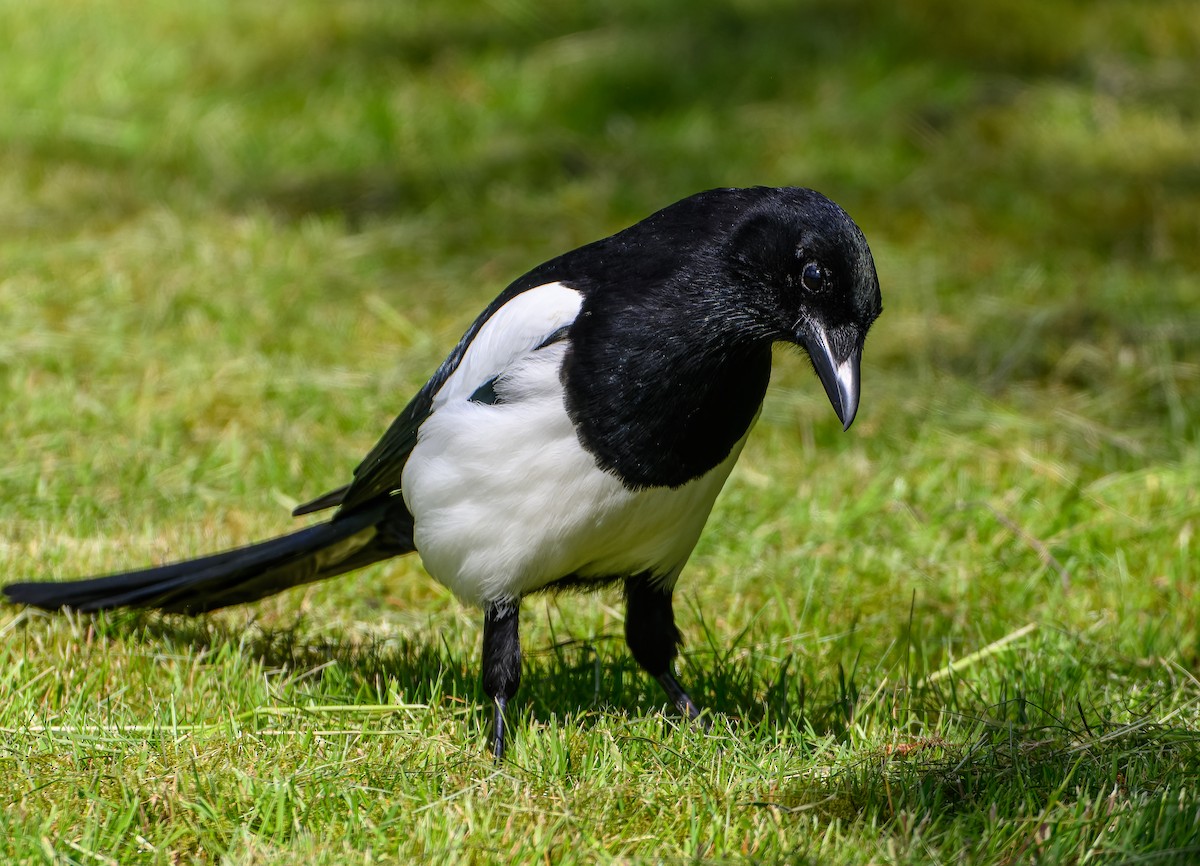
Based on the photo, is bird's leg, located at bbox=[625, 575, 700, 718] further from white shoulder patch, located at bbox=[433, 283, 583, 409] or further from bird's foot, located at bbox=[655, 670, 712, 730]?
white shoulder patch, located at bbox=[433, 283, 583, 409]

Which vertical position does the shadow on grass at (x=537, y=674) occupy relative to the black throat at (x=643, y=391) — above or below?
below

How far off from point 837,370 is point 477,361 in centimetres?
62

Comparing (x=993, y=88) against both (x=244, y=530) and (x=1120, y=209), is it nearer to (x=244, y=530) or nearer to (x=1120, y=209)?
(x=1120, y=209)

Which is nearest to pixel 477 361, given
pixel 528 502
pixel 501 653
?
pixel 528 502

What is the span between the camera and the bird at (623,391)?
2.45 metres

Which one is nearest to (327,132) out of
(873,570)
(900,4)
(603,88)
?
(603,88)

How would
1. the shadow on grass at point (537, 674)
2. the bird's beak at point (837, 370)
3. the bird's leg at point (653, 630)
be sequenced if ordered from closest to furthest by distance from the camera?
1. the bird's beak at point (837, 370)
2. the shadow on grass at point (537, 674)
3. the bird's leg at point (653, 630)

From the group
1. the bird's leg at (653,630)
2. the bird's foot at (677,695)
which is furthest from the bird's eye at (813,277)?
the bird's foot at (677,695)

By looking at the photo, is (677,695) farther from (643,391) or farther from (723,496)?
(723,496)

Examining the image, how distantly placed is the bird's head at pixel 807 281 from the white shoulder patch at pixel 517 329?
11.1 inches

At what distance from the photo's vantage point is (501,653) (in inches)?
103

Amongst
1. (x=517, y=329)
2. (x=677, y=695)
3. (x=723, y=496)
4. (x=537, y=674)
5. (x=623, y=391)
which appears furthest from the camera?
(x=723, y=496)

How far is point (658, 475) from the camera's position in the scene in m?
2.48

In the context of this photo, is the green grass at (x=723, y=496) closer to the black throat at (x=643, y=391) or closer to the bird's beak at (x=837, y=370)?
the black throat at (x=643, y=391)
